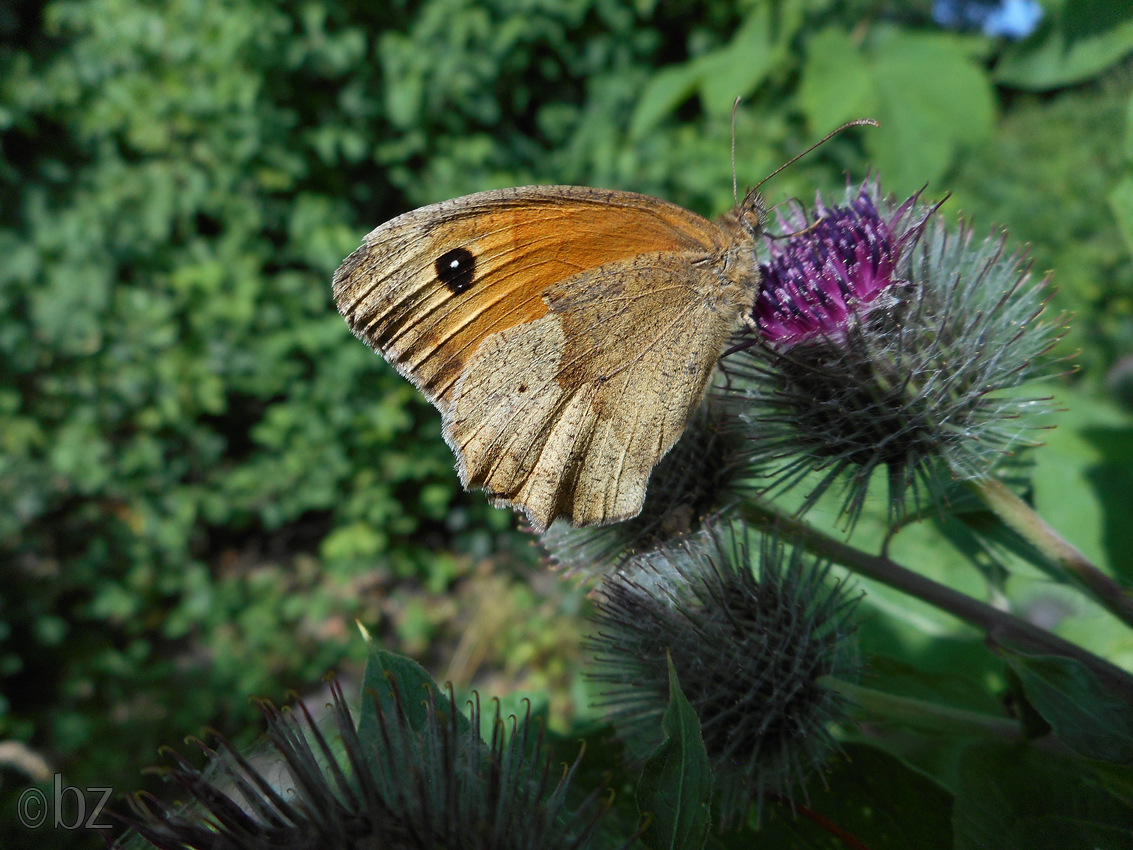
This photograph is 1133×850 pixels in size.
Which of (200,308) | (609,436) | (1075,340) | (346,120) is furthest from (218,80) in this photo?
(1075,340)

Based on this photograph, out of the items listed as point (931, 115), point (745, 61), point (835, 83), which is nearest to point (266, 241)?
point (745, 61)

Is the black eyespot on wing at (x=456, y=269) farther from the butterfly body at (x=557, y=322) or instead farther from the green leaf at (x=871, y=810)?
the green leaf at (x=871, y=810)

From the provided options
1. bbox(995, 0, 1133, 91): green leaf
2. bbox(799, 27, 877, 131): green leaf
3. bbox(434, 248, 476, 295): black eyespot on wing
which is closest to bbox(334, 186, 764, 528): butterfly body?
bbox(434, 248, 476, 295): black eyespot on wing

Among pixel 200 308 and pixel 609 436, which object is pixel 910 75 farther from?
pixel 200 308

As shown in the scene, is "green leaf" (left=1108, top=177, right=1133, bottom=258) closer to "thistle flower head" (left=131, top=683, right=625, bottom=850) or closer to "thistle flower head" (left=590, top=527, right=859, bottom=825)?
"thistle flower head" (left=590, top=527, right=859, bottom=825)

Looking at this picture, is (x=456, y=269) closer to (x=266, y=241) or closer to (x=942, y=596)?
(x=942, y=596)
